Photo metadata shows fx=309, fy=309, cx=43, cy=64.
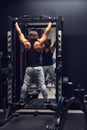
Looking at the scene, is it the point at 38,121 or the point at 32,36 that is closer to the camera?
the point at 38,121

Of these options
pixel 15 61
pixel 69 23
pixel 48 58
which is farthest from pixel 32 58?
pixel 69 23

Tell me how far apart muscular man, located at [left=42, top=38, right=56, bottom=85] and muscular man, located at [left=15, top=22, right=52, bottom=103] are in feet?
1.23

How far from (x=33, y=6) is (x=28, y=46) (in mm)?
1109

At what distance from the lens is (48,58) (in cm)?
641

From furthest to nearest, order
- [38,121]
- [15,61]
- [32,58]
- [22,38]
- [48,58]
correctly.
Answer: [48,58] → [15,61] → [32,58] → [22,38] → [38,121]

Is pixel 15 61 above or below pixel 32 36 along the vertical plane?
below

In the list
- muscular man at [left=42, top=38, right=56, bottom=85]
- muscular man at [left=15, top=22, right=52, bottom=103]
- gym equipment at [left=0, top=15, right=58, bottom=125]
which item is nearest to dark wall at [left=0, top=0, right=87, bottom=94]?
muscular man at [left=42, top=38, right=56, bottom=85]

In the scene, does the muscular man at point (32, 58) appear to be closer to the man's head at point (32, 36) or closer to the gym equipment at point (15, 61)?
the man's head at point (32, 36)

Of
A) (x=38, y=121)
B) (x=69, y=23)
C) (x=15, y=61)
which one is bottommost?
(x=38, y=121)

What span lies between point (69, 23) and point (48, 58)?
848mm

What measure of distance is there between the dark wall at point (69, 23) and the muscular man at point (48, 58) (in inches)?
10.8

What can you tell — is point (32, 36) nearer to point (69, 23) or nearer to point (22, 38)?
point (22, 38)

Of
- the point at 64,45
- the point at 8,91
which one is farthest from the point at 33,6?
the point at 8,91

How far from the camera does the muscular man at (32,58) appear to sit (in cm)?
580
